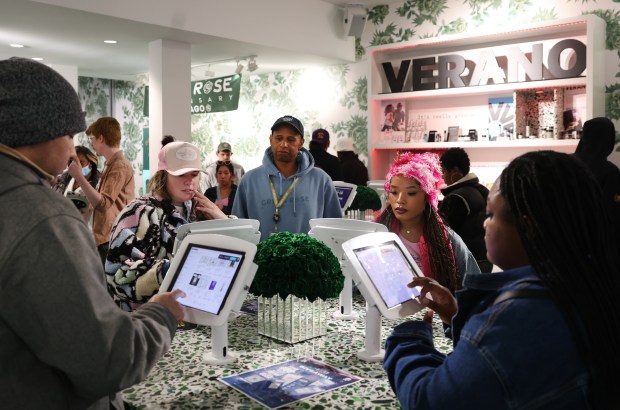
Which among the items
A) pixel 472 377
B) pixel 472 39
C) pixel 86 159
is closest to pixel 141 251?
pixel 472 377

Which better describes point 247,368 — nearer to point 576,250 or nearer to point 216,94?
point 576,250

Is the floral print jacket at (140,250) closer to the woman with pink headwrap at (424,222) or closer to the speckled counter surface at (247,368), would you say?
the speckled counter surface at (247,368)

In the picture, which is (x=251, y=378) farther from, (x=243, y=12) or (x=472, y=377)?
(x=243, y=12)

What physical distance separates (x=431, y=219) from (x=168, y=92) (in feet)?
14.2

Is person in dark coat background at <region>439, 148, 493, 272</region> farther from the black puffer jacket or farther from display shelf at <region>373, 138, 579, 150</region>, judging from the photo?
display shelf at <region>373, 138, 579, 150</region>

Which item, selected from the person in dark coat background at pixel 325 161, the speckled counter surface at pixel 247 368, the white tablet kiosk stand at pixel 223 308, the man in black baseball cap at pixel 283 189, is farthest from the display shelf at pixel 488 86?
the white tablet kiosk stand at pixel 223 308

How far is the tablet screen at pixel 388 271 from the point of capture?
1974 mm

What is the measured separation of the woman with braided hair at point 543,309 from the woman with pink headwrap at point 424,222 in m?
1.53

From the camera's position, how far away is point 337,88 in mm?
8109

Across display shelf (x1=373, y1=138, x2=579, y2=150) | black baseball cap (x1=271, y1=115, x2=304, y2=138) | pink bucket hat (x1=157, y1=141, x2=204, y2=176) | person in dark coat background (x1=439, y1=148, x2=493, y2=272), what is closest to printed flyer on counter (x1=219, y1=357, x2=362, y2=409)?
pink bucket hat (x1=157, y1=141, x2=204, y2=176)

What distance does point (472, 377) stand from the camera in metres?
1.05

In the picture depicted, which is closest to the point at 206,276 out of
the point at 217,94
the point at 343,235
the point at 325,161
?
the point at 343,235

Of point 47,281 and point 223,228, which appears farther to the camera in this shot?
point 223,228

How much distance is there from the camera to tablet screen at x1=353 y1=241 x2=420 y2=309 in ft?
6.48
